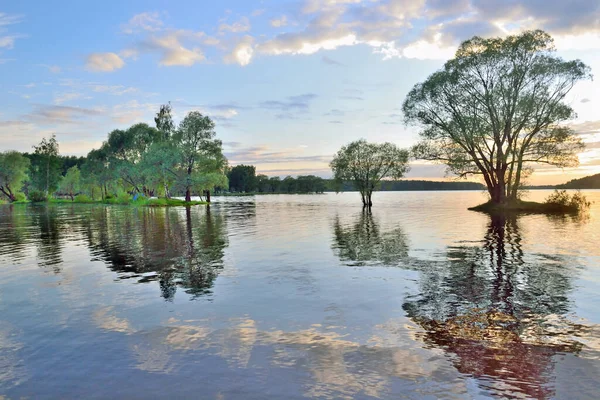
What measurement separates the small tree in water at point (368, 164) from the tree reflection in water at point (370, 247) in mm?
53916

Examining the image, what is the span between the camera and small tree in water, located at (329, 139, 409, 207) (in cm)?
8394

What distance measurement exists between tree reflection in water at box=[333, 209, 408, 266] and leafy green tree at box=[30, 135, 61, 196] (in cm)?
→ 12887

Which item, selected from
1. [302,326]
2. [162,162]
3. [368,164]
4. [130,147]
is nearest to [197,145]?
[162,162]

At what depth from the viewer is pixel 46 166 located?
126m

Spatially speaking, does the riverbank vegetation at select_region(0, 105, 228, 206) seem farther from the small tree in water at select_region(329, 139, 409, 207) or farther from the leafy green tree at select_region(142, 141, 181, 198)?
the small tree in water at select_region(329, 139, 409, 207)

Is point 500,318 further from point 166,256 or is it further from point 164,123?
point 164,123

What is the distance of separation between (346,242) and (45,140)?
138736 mm

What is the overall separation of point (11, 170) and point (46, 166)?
32.6ft

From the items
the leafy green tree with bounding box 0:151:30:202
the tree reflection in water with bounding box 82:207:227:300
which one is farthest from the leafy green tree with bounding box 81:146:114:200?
the tree reflection in water with bounding box 82:207:227:300

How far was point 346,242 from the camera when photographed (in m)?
26.6

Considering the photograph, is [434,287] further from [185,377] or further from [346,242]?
[346,242]

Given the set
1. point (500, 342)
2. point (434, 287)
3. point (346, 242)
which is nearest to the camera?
point (500, 342)

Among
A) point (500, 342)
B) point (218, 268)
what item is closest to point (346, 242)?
point (218, 268)

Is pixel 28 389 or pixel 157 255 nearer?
pixel 28 389
